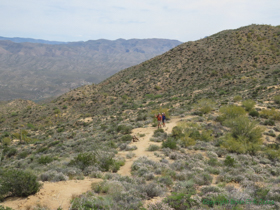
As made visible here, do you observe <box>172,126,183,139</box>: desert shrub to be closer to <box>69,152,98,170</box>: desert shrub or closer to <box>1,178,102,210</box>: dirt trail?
<box>69,152,98,170</box>: desert shrub

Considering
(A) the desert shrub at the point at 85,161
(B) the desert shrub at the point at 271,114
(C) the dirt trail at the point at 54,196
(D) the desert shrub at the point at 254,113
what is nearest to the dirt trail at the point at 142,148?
(A) the desert shrub at the point at 85,161

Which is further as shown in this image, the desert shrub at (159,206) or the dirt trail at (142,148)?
the dirt trail at (142,148)

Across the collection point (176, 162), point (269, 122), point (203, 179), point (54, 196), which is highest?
point (269, 122)

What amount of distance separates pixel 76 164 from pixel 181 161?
211 inches

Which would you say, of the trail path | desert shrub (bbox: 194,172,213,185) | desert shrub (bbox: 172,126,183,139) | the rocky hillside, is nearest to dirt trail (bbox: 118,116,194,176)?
the rocky hillside

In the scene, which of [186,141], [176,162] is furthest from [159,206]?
[186,141]

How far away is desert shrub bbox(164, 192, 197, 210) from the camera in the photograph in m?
5.30

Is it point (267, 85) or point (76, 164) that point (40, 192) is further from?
point (267, 85)

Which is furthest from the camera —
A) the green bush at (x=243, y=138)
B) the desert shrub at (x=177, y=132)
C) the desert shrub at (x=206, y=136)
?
the desert shrub at (x=177, y=132)

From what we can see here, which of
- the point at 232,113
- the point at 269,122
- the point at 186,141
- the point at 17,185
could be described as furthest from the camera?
the point at 232,113

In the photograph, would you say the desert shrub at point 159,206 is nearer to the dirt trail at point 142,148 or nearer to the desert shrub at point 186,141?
the dirt trail at point 142,148

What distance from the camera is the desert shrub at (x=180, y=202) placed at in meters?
5.30

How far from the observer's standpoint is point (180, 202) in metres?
5.45

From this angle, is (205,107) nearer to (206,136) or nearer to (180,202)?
(206,136)
